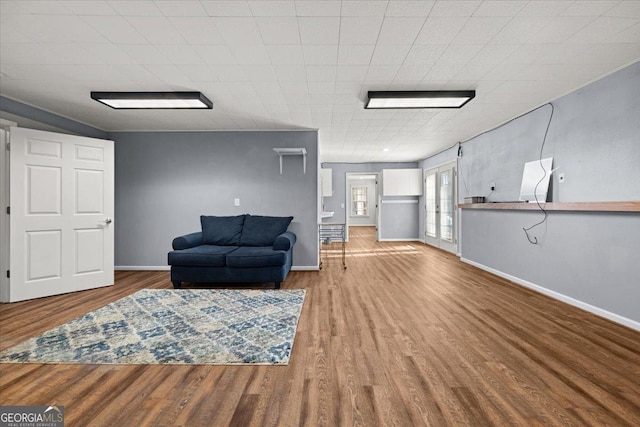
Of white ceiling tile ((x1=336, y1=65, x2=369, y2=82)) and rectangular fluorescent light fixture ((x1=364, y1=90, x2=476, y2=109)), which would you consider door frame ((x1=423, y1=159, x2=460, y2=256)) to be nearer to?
rectangular fluorescent light fixture ((x1=364, y1=90, x2=476, y2=109))

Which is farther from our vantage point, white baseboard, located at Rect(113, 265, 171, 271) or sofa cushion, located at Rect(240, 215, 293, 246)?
white baseboard, located at Rect(113, 265, 171, 271)

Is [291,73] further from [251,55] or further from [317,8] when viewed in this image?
[317,8]

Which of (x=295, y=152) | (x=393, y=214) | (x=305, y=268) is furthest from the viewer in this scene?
(x=393, y=214)

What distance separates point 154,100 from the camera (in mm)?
3617

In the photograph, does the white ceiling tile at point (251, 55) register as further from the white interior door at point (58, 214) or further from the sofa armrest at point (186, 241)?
the white interior door at point (58, 214)

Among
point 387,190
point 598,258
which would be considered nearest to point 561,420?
point 598,258

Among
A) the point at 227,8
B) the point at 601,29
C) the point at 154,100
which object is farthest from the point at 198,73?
the point at 601,29

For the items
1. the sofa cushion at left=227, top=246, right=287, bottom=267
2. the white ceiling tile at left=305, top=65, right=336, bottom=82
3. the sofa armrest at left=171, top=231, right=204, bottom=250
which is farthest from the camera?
the sofa armrest at left=171, top=231, right=204, bottom=250

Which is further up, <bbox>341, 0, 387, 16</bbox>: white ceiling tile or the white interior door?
<bbox>341, 0, 387, 16</bbox>: white ceiling tile

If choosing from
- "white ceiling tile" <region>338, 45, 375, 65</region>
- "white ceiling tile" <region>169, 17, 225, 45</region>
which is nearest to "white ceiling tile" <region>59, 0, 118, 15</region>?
"white ceiling tile" <region>169, 17, 225, 45</region>

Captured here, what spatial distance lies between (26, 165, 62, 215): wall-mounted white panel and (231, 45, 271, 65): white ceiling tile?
9.86 ft

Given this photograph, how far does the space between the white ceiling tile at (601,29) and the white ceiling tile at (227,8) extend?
2537 mm

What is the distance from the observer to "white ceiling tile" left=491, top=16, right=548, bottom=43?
2.19m

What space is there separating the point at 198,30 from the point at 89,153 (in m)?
2.94
